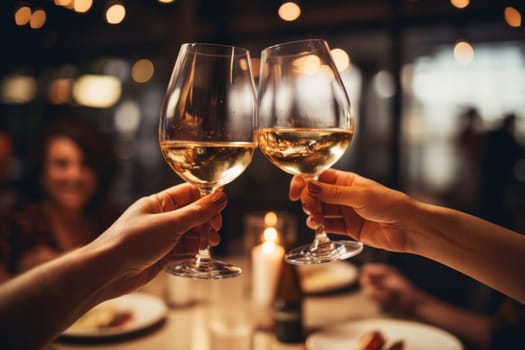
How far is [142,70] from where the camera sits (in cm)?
892

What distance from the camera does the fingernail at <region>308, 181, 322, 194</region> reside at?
1.03m

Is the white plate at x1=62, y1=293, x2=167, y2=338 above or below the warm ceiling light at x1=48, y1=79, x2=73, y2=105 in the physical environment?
below

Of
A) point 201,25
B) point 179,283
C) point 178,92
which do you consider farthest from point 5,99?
point 178,92

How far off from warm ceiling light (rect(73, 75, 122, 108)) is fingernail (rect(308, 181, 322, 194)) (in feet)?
23.4

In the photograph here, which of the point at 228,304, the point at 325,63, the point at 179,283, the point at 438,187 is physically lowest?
the point at 438,187

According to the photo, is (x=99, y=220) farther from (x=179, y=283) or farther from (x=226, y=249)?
(x=179, y=283)

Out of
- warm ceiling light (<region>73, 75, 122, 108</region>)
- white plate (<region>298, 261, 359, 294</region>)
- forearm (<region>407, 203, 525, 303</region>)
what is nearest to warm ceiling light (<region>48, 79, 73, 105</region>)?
warm ceiling light (<region>73, 75, 122, 108</region>)

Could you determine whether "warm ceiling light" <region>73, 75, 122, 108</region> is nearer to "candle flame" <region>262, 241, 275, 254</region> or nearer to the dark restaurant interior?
the dark restaurant interior

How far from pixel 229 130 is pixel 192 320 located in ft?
3.16

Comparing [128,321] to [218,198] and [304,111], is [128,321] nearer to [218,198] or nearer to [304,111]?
[218,198]

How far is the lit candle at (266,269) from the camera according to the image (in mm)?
1551

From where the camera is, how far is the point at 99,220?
312 cm

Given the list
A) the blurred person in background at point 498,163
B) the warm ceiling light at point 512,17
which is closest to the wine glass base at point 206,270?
the warm ceiling light at point 512,17

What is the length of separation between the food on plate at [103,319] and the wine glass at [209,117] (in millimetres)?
716
